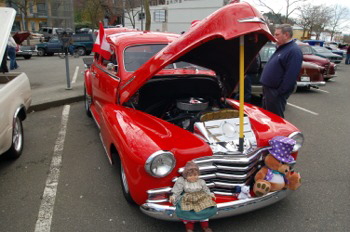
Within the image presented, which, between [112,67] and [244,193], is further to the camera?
[112,67]

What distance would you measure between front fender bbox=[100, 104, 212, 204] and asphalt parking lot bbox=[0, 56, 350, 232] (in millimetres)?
521

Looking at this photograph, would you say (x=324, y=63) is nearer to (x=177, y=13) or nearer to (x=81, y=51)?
(x=81, y=51)

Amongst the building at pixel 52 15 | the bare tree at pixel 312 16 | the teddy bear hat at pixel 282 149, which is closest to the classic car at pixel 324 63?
the teddy bear hat at pixel 282 149

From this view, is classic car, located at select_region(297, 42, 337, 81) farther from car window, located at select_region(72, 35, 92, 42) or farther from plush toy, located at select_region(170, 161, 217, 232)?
car window, located at select_region(72, 35, 92, 42)

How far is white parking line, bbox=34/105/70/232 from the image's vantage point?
267 centimetres

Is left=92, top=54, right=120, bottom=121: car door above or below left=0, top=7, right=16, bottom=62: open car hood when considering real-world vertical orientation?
below

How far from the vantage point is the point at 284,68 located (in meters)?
3.91

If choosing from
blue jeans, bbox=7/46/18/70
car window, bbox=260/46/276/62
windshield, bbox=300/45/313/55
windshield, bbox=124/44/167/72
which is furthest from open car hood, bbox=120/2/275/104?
blue jeans, bbox=7/46/18/70

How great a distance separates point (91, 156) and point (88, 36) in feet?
58.0

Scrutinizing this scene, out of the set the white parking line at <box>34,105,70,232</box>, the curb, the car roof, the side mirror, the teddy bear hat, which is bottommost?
the white parking line at <box>34,105,70,232</box>

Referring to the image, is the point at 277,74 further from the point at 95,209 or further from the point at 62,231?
the point at 62,231

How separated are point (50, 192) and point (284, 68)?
3368mm

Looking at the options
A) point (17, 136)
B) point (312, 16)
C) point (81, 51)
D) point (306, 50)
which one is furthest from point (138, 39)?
point (312, 16)

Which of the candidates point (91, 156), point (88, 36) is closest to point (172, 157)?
point (91, 156)
